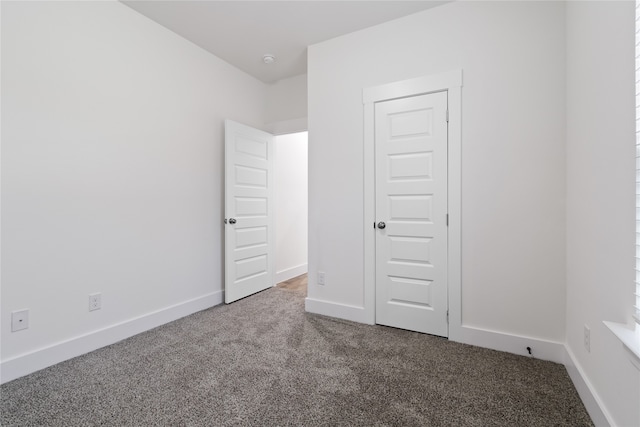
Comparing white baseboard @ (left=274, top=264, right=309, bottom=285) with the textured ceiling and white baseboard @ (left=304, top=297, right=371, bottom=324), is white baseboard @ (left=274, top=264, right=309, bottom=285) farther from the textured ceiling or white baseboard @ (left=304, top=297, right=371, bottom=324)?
the textured ceiling

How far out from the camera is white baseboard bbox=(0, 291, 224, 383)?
1827 millimetres

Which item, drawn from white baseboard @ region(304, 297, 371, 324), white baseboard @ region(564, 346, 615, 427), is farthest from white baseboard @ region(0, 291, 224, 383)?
white baseboard @ region(564, 346, 615, 427)

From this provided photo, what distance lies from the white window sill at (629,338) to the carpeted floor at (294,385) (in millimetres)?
586

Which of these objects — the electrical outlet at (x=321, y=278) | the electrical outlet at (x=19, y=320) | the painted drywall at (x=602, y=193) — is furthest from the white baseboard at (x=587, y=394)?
the electrical outlet at (x=19, y=320)

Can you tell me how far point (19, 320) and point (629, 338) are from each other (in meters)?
3.10

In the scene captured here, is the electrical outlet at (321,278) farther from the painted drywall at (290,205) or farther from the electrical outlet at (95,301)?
the electrical outlet at (95,301)

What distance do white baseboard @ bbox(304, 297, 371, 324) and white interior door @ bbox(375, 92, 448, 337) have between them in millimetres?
164

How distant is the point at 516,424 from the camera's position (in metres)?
1.40

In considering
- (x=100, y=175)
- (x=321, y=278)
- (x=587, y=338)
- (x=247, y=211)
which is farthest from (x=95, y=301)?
(x=587, y=338)

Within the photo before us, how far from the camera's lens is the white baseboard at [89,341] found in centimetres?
183

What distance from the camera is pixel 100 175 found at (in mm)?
2256

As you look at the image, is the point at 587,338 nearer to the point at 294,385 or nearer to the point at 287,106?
the point at 294,385

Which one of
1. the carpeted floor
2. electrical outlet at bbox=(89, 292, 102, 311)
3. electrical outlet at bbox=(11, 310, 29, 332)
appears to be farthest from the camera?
electrical outlet at bbox=(89, 292, 102, 311)

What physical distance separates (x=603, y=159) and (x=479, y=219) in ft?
2.97
